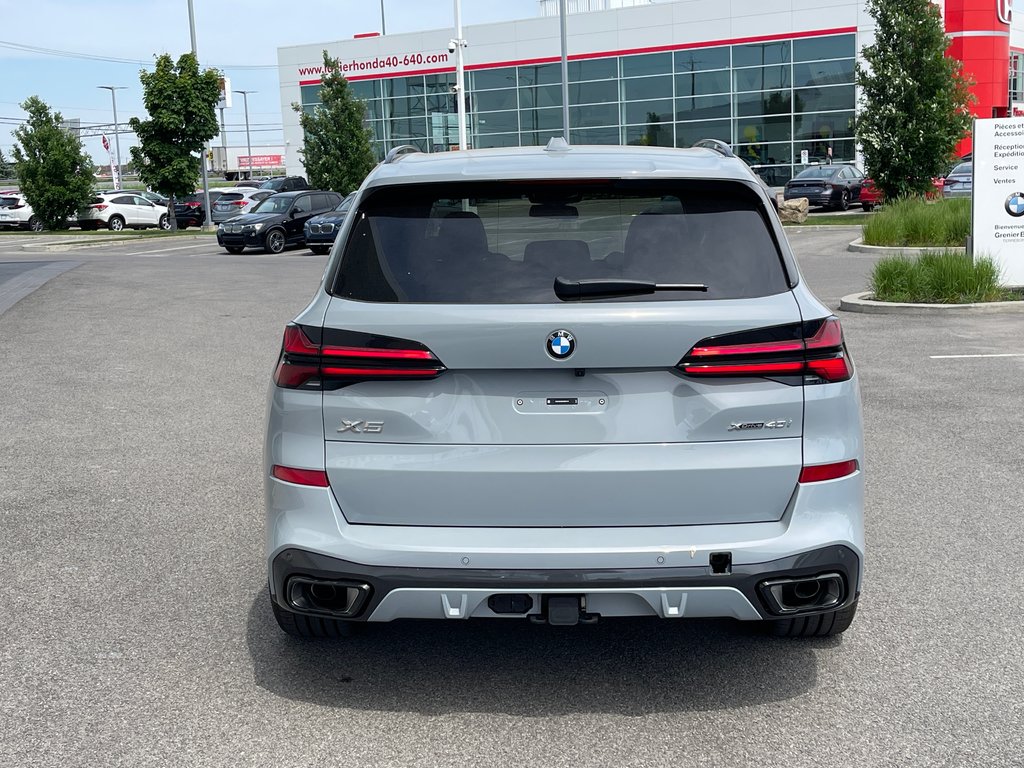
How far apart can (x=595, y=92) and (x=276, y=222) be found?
98.1 ft

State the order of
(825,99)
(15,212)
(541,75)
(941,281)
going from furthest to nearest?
(541,75), (825,99), (15,212), (941,281)

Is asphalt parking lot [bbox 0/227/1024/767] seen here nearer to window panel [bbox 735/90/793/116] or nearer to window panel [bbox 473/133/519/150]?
window panel [bbox 735/90/793/116]

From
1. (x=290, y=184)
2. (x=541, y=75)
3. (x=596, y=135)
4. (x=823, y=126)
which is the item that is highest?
(x=541, y=75)

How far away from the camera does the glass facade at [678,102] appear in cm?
5238

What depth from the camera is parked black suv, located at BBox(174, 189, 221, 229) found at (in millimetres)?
46531

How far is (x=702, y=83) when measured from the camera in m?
54.5

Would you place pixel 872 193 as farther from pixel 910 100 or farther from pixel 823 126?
pixel 823 126

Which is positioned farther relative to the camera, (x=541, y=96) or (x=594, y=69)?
(x=541, y=96)

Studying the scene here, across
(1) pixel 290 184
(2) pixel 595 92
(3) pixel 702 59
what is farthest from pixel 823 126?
(1) pixel 290 184

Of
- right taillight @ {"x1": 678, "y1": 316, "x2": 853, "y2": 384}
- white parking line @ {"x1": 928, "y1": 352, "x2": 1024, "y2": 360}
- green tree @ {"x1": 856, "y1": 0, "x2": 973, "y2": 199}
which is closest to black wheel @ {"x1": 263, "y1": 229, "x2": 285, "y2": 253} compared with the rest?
green tree @ {"x1": 856, "y1": 0, "x2": 973, "y2": 199}

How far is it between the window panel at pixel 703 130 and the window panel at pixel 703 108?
0.92 ft

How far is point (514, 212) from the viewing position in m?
3.97

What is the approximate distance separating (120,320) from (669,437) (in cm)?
1323

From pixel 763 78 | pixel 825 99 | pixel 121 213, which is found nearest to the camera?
pixel 121 213
